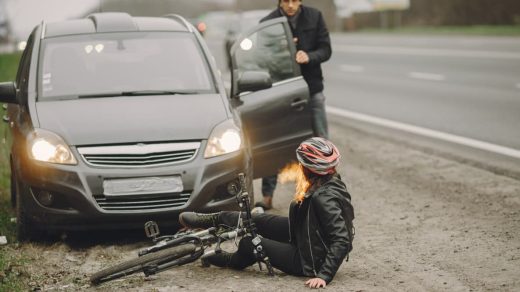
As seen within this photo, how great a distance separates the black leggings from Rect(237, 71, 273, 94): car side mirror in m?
1.91

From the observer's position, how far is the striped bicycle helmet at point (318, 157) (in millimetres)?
6082

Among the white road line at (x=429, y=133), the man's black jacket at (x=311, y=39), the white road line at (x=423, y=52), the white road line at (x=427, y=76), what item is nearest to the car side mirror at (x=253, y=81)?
the man's black jacket at (x=311, y=39)

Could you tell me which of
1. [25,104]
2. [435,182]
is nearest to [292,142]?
[435,182]

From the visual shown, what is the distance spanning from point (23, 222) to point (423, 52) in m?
22.4

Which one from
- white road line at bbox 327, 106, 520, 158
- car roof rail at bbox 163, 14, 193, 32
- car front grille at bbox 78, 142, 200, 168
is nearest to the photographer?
car front grille at bbox 78, 142, 200, 168

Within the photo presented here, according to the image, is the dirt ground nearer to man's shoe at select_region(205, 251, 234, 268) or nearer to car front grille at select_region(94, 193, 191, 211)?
man's shoe at select_region(205, 251, 234, 268)

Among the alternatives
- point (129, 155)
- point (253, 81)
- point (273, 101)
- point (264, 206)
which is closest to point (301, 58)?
point (273, 101)

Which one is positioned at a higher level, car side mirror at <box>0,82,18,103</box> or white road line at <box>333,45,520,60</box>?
car side mirror at <box>0,82,18,103</box>

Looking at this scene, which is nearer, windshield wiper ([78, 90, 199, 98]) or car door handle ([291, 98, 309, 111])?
windshield wiper ([78, 90, 199, 98])

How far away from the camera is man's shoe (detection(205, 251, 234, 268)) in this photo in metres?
6.47

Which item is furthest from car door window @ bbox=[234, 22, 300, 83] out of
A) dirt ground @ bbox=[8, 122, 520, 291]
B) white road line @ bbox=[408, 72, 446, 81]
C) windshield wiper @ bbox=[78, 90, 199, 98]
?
white road line @ bbox=[408, 72, 446, 81]

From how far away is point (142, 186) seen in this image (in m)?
7.09

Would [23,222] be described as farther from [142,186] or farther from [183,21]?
[183,21]

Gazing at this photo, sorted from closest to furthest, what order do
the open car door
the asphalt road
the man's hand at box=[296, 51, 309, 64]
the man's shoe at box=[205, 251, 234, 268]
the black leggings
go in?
the black leggings, the man's shoe at box=[205, 251, 234, 268], the open car door, the man's hand at box=[296, 51, 309, 64], the asphalt road
